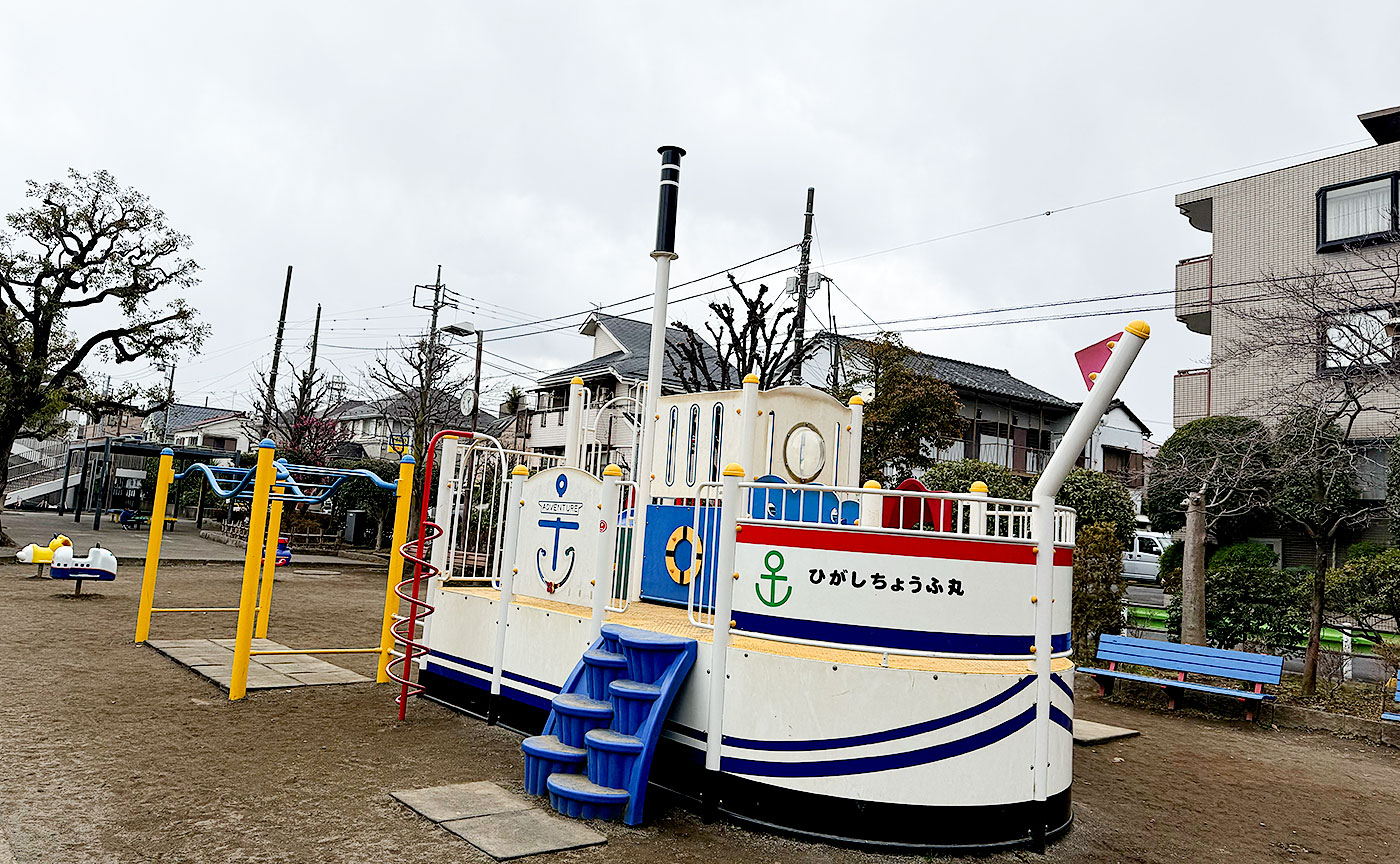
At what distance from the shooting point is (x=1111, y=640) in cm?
1102

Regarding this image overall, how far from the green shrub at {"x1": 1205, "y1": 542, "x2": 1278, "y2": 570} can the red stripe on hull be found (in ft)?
50.2

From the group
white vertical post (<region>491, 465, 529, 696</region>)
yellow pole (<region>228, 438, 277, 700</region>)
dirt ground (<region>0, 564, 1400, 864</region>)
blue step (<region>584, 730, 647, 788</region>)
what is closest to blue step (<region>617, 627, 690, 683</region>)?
blue step (<region>584, 730, 647, 788</region>)

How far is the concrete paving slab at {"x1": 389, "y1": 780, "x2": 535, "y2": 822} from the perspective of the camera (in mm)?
5234

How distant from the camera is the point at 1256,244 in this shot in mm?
20578

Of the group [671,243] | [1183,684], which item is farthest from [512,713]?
[1183,684]

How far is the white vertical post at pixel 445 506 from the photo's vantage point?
336 inches

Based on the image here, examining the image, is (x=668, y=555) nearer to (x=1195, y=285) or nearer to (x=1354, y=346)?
(x=1354, y=346)

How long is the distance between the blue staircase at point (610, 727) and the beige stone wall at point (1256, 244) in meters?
17.6

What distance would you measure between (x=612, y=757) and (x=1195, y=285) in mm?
21337

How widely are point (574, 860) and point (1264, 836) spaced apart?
4.54m

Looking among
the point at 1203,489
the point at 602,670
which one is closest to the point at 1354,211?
the point at 1203,489

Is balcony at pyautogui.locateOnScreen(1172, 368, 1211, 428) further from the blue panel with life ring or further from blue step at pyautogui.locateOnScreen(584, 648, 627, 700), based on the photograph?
blue step at pyautogui.locateOnScreen(584, 648, 627, 700)

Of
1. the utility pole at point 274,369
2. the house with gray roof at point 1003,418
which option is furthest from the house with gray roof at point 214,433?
→ the house with gray roof at point 1003,418

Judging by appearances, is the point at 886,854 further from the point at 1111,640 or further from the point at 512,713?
the point at 1111,640
